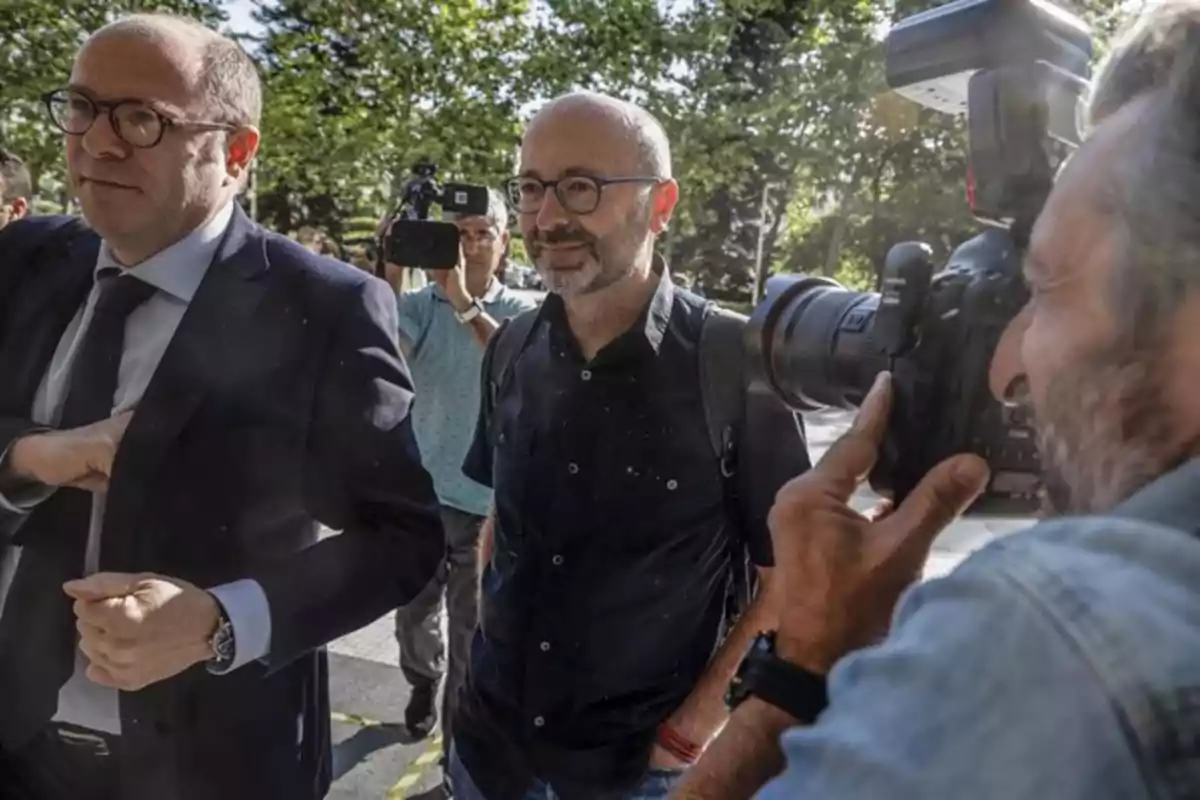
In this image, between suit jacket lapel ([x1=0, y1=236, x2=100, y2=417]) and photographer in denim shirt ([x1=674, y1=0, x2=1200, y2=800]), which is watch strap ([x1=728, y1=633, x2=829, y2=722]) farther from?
suit jacket lapel ([x1=0, y1=236, x2=100, y2=417])

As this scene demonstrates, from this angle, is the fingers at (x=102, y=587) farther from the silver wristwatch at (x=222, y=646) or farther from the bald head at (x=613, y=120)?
the bald head at (x=613, y=120)

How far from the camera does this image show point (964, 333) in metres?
0.86

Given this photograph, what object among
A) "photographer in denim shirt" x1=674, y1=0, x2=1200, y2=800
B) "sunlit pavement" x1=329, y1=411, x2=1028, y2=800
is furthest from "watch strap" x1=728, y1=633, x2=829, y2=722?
"sunlit pavement" x1=329, y1=411, x2=1028, y2=800

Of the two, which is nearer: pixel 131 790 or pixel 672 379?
A: pixel 131 790

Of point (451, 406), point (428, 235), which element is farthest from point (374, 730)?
point (428, 235)

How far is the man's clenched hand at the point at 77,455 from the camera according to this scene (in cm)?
146

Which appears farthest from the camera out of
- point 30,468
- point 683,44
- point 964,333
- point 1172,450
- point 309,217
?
point 309,217

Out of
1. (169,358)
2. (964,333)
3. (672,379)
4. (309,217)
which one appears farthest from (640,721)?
(309,217)

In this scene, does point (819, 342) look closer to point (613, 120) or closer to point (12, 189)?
point (613, 120)

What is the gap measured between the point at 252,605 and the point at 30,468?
0.37 metres

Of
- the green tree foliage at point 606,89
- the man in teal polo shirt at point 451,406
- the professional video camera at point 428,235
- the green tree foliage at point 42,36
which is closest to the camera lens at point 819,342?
the professional video camera at point 428,235

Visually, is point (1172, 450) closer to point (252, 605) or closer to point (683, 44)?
point (252, 605)

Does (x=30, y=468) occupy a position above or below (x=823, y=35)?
below

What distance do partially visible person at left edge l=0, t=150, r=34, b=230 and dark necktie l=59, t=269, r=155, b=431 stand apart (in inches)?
95.6
